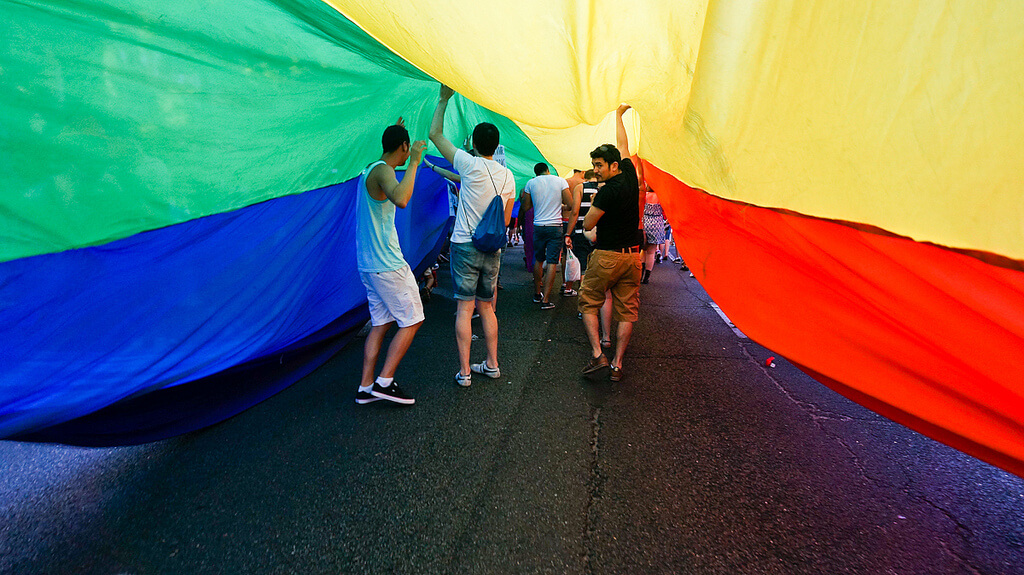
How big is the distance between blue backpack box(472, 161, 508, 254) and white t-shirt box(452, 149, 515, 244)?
31mm

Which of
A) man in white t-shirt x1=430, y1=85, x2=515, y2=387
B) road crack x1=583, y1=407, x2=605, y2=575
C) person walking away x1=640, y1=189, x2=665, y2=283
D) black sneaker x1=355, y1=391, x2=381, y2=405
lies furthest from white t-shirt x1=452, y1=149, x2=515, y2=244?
person walking away x1=640, y1=189, x2=665, y2=283

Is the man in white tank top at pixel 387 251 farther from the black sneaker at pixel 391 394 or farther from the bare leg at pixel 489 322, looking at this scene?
the bare leg at pixel 489 322

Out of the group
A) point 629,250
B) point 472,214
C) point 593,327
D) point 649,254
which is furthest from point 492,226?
point 649,254

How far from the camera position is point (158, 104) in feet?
6.61

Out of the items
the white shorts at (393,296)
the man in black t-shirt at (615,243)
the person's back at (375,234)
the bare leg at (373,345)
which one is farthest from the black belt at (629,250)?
the bare leg at (373,345)

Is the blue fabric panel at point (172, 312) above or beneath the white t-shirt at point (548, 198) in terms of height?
beneath

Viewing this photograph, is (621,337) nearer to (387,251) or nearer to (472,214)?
(472,214)

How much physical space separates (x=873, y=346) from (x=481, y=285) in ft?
8.77

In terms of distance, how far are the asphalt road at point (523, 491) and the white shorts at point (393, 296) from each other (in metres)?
0.69

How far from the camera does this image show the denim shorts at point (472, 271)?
3.39 meters

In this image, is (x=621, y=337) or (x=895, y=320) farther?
(x=621, y=337)

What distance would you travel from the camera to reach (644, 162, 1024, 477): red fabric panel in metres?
0.89

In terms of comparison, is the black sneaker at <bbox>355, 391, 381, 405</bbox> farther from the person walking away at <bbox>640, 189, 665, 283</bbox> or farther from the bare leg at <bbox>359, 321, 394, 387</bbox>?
the person walking away at <bbox>640, 189, 665, 283</bbox>

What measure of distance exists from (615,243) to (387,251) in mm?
1773
